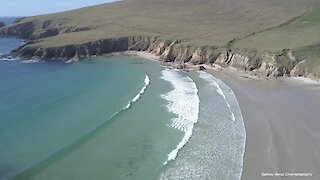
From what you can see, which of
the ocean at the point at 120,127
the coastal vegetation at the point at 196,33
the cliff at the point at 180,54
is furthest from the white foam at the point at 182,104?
the coastal vegetation at the point at 196,33

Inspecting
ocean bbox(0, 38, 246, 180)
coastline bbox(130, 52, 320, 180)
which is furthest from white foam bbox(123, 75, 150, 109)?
coastline bbox(130, 52, 320, 180)

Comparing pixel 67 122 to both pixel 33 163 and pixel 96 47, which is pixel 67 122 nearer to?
pixel 33 163

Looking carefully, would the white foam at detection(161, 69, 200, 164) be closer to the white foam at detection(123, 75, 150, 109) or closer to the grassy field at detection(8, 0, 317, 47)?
the white foam at detection(123, 75, 150, 109)

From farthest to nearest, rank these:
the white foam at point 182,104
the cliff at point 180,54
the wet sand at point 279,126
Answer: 1. the cliff at point 180,54
2. the white foam at point 182,104
3. the wet sand at point 279,126

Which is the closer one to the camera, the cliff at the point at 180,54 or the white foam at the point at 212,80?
the white foam at the point at 212,80

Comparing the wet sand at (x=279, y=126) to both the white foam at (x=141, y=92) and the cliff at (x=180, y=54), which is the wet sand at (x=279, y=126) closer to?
the cliff at (x=180, y=54)

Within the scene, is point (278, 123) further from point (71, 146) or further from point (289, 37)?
point (289, 37)

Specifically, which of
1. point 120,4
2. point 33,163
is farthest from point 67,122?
point 120,4

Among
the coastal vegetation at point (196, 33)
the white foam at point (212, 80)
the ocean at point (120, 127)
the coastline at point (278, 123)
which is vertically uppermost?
the coastal vegetation at point (196, 33)
